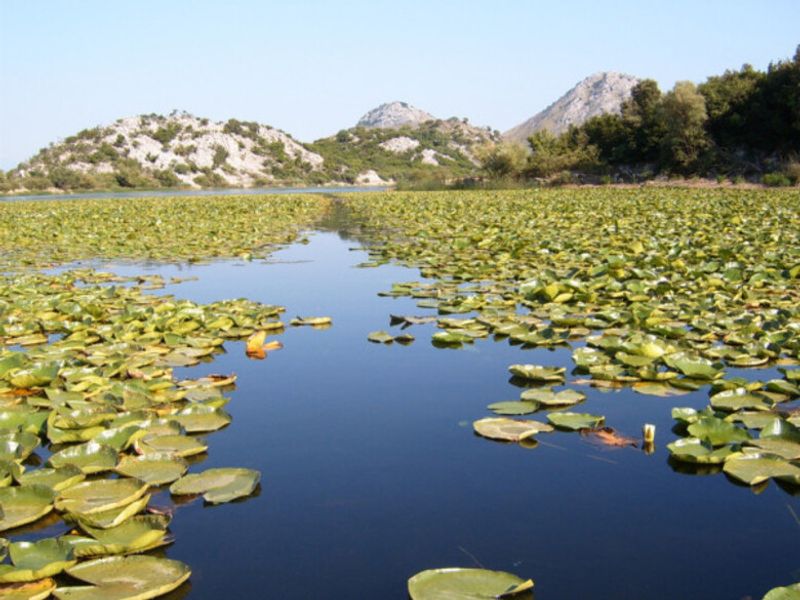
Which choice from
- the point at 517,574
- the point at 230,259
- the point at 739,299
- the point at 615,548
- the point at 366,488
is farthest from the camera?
the point at 230,259

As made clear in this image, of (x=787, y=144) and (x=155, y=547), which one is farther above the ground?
(x=787, y=144)

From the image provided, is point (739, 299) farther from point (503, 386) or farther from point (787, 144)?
point (787, 144)

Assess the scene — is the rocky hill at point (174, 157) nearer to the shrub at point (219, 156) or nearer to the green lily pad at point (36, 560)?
the shrub at point (219, 156)

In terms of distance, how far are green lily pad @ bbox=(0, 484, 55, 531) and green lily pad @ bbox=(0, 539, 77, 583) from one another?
276 millimetres

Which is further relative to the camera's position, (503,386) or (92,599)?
(503,386)

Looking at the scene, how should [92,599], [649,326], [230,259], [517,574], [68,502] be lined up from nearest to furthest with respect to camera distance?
[92,599] → [517,574] → [68,502] → [649,326] → [230,259]

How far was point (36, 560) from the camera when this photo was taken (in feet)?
5.54

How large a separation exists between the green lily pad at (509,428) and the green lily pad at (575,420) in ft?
0.14

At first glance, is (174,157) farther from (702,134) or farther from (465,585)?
(465,585)

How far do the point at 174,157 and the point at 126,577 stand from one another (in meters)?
83.8

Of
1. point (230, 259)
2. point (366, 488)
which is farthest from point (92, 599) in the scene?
point (230, 259)

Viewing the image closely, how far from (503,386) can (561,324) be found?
1137mm

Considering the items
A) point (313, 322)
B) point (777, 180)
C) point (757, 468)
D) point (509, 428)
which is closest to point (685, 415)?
point (757, 468)

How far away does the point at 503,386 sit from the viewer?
127 inches
